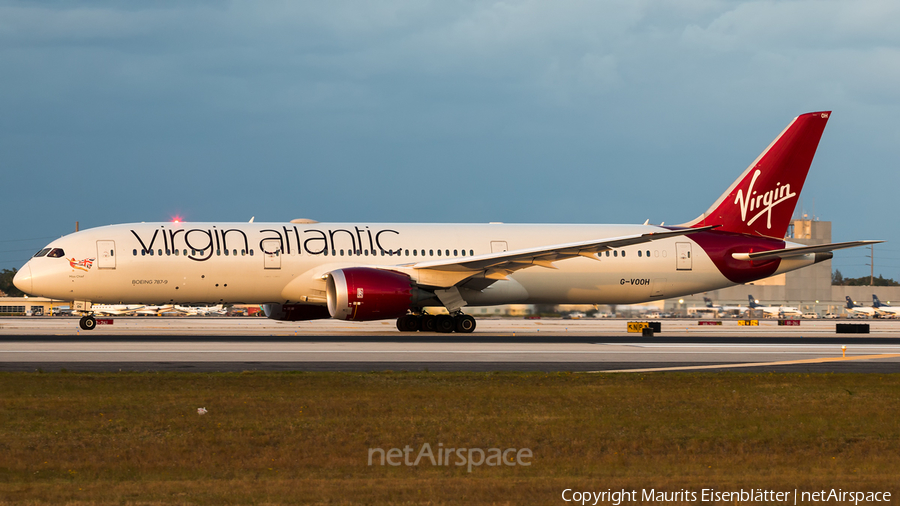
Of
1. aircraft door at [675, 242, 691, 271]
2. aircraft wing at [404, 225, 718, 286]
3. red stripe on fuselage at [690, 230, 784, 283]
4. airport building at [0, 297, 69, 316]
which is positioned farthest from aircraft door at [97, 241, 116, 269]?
airport building at [0, 297, 69, 316]

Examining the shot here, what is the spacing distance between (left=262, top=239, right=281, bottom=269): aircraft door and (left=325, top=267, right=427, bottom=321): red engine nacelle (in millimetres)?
2859

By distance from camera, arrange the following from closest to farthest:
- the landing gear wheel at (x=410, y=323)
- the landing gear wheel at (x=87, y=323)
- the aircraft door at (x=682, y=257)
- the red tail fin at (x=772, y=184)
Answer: the landing gear wheel at (x=87, y=323) < the landing gear wheel at (x=410, y=323) < the aircraft door at (x=682, y=257) < the red tail fin at (x=772, y=184)

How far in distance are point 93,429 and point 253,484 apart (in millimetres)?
3327

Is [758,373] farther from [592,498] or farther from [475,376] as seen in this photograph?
[592,498]

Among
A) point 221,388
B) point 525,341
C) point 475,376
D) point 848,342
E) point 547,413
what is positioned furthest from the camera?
point 848,342

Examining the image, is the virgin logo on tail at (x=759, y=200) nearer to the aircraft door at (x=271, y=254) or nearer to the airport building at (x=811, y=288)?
the aircraft door at (x=271, y=254)

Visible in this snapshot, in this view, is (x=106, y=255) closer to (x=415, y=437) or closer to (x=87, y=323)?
(x=87, y=323)

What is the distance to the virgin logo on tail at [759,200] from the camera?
117 ft

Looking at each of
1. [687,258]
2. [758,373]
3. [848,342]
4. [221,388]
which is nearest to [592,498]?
[221,388]

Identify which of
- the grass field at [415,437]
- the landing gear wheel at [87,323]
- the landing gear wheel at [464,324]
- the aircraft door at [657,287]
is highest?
the aircraft door at [657,287]

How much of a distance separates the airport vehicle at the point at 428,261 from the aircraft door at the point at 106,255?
4cm

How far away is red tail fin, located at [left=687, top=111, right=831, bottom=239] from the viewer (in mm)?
35688

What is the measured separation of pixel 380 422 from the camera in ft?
35.1

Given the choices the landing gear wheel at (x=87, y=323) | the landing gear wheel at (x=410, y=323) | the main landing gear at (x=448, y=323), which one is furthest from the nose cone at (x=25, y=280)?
the main landing gear at (x=448, y=323)
